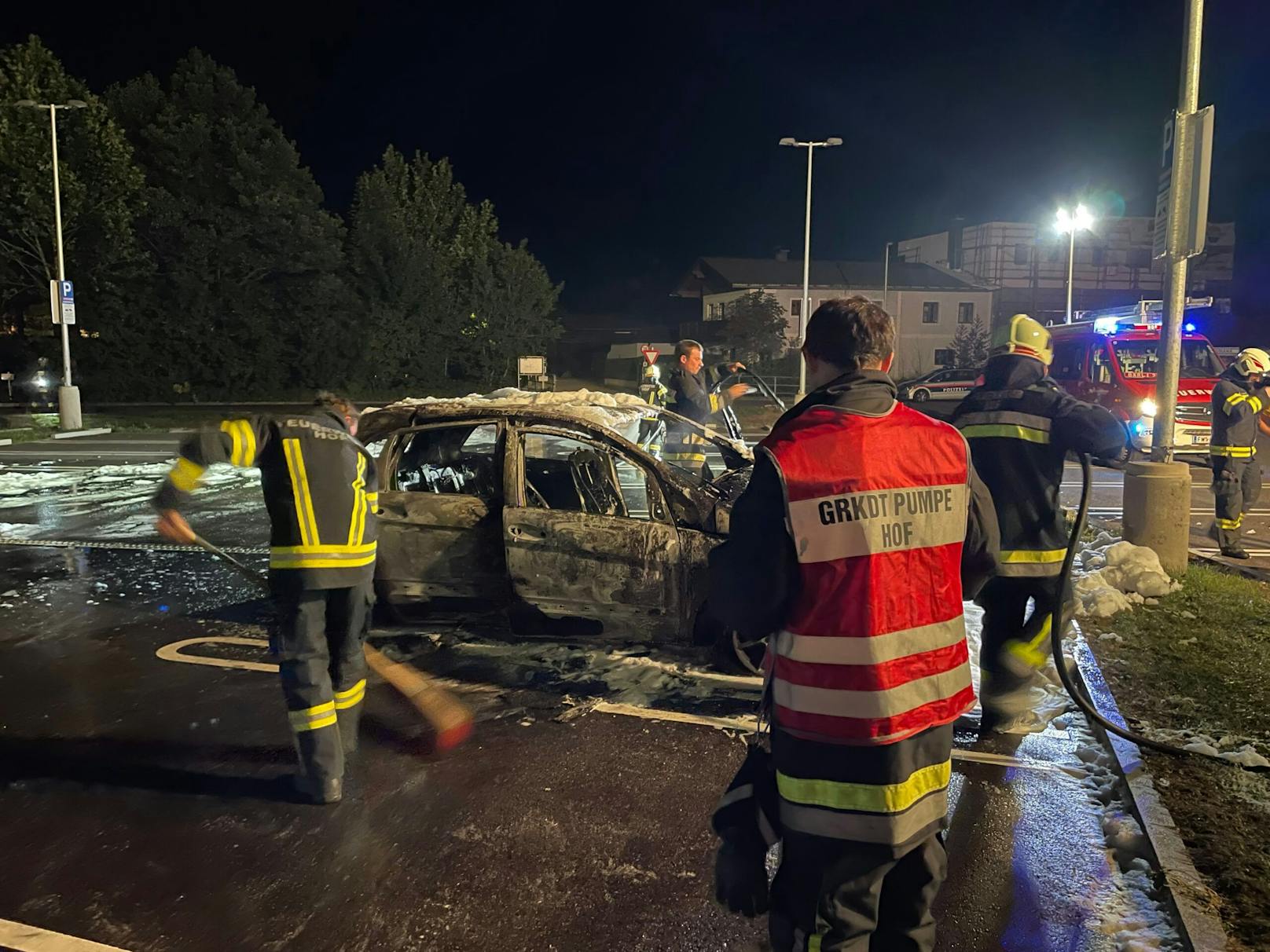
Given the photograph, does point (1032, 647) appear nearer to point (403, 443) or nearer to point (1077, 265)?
point (403, 443)

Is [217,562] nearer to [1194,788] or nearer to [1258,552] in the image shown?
[1194,788]

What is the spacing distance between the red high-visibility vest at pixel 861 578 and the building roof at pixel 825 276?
48.5 meters

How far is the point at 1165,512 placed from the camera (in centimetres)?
686

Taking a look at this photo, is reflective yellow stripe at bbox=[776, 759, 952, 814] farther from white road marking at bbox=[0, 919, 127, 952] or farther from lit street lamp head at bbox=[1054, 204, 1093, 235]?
lit street lamp head at bbox=[1054, 204, 1093, 235]

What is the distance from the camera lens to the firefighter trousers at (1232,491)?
7887 millimetres

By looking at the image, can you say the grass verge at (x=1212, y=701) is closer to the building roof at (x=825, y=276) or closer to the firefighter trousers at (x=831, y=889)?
the firefighter trousers at (x=831, y=889)

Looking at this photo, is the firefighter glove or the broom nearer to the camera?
the firefighter glove

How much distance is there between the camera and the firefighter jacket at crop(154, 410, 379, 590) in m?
3.55

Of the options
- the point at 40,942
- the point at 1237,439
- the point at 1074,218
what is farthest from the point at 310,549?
the point at 1074,218

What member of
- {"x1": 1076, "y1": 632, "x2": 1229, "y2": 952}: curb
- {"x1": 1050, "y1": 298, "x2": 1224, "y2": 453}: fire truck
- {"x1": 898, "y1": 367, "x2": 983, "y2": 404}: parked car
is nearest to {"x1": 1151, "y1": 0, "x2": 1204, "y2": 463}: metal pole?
{"x1": 1076, "y1": 632, "x2": 1229, "y2": 952}: curb

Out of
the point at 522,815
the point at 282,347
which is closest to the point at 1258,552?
the point at 522,815

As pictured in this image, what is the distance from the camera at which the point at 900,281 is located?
49.6 meters

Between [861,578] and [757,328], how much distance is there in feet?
137

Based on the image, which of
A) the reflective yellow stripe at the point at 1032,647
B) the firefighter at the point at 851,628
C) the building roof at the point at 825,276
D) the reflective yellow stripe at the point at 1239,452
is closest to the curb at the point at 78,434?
the reflective yellow stripe at the point at 1032,647
